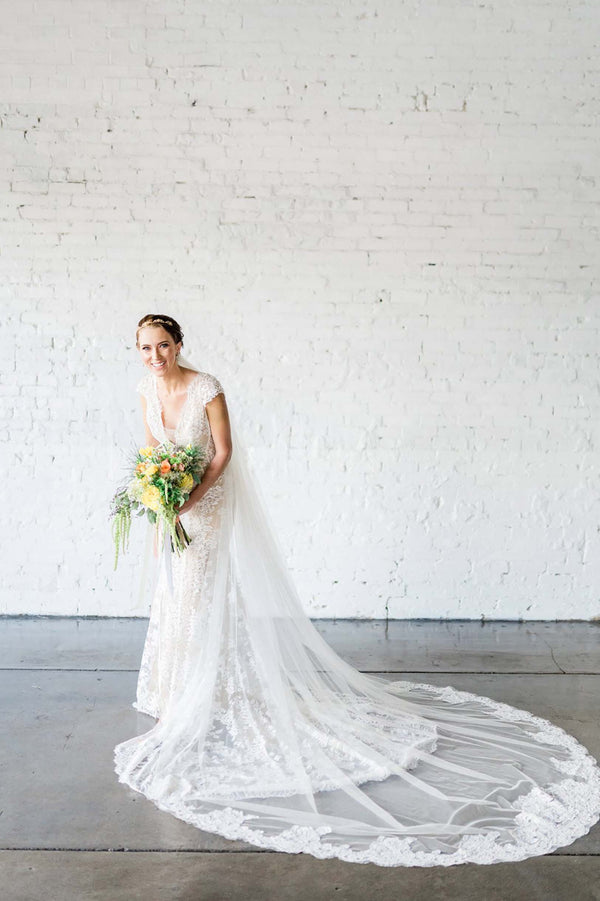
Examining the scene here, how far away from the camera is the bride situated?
3199 mm

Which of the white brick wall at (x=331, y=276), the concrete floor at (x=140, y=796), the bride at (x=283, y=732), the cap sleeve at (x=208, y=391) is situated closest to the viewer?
the concrete floor at (x=140, y=796)

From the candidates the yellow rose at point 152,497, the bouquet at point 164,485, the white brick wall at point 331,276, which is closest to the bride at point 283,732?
the bouquet at point 164,485

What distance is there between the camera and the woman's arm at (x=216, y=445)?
412 centimetres

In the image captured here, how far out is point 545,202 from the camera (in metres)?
5.98

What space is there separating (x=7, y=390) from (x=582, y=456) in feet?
13.1

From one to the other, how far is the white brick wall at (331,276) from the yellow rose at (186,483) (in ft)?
6.95

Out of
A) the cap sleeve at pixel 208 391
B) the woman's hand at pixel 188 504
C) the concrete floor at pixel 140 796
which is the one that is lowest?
the concrete floor at pixel 140 796

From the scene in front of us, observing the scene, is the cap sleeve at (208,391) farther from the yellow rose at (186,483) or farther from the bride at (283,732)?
the yellow rose at (186,483)

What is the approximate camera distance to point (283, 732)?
3.81m

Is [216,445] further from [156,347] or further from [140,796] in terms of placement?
[140,796]

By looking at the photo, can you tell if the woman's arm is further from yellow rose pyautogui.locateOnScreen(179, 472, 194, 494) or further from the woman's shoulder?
Result: yellow rose pyautogui.locateOnScreen(179, 472, 194, 494)

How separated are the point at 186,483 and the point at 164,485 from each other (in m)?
0.12

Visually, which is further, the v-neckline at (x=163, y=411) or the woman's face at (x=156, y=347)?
the v-neckline at (x=163, y=411)

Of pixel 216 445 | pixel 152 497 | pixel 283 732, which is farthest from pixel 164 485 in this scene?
pixel 283 732
